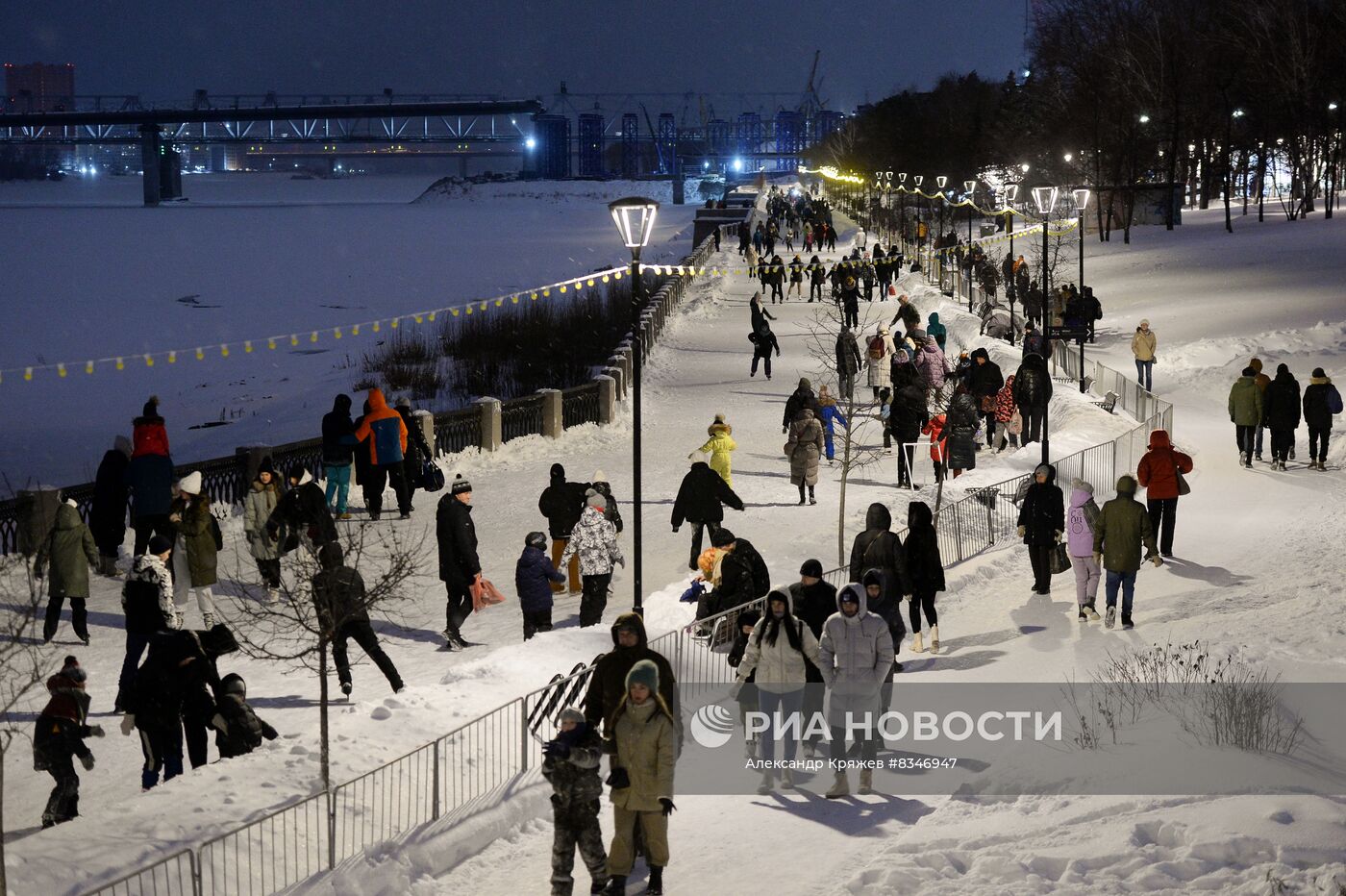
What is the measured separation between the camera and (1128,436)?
19000 millimetres

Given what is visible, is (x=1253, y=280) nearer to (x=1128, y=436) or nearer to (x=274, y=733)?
(x=1128, y=436)

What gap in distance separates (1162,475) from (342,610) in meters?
8.08

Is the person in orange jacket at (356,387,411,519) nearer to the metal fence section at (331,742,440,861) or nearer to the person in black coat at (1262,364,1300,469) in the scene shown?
the metal fence section at (331,742,440,861)

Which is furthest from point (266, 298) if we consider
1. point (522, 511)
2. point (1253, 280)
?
point (522, 511)

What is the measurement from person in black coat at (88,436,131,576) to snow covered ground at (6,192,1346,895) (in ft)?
2.62

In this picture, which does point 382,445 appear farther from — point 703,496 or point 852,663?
point 852,663

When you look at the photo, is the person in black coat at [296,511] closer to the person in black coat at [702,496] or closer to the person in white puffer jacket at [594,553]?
the person in white puffer jacket at [594,553]

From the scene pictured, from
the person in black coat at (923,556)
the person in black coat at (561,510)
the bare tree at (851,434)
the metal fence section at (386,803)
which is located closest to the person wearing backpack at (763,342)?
the bare tree at (851,434)

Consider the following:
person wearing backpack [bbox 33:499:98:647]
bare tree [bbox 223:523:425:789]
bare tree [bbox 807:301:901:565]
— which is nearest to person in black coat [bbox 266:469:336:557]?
bare tree [bbox 223:523:425:789]

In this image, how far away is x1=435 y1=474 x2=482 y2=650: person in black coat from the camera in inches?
502

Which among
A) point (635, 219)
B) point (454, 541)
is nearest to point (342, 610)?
point (454, 541)

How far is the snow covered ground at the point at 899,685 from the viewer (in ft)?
23.8

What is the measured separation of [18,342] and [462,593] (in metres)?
36.2

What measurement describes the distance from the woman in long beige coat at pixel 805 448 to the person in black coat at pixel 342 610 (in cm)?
762
